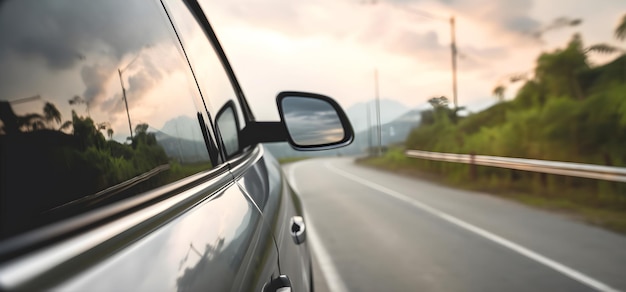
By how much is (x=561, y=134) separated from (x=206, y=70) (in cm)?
1399

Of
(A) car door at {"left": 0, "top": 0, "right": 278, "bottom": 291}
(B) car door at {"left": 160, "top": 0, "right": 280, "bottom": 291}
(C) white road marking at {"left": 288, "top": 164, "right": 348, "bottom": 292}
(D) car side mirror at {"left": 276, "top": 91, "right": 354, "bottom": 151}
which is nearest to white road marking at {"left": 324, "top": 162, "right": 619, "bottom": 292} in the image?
(C) white road marking at {"left": 288, "top": 164, "right": 348, "bottom": 292}

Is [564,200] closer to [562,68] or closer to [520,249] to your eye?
[520,249]

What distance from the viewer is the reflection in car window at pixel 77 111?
0.97 meters

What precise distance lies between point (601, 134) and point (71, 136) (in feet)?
47.7

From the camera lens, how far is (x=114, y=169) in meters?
1.30

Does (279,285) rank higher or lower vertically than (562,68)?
lower

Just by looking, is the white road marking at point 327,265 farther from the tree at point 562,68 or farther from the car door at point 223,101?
the tree at point 562,68

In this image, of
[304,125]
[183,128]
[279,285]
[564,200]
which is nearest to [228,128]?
[304,125]

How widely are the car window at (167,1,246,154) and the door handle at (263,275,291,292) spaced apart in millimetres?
947

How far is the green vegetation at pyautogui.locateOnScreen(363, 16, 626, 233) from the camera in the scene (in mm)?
11930

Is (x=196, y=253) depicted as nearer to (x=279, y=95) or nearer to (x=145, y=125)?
(x=145, y=125)

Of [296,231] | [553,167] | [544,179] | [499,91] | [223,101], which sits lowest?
[544,179]


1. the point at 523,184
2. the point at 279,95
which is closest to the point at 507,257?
the point at 279,95

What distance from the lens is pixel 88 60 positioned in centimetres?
128
